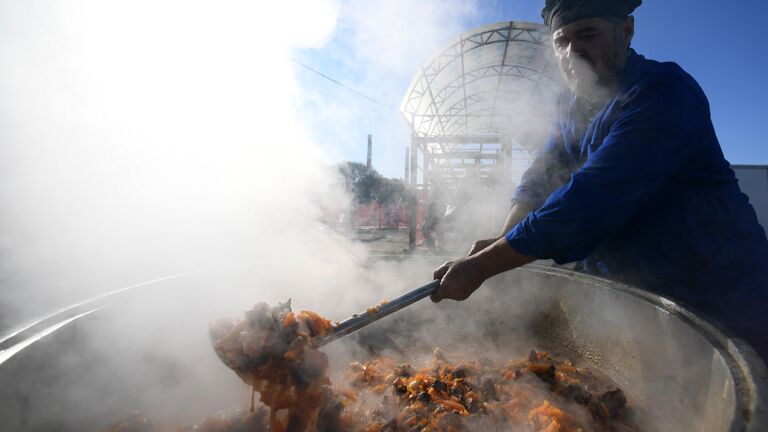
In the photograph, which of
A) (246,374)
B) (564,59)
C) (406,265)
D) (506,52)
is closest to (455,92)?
(506,52)

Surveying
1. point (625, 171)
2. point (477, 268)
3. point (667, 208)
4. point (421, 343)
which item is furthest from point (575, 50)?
point (421, 343)

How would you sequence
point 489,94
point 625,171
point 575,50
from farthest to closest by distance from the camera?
1. point 489,94
2. point 575,50
3. point 625,171

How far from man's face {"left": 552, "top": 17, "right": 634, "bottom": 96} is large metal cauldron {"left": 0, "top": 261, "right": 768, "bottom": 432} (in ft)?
3.87

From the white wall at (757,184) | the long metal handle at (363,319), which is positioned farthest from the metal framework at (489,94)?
the white wall at (757,184)

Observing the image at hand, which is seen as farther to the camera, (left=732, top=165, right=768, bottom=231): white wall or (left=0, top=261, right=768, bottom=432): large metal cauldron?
(left=732, top=165, right=768, bottom=231): white wall

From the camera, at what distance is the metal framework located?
25.1ft

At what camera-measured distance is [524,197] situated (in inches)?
104

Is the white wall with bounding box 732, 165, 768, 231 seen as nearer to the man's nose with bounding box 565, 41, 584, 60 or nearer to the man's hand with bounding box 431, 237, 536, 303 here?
the man's nose with bounding box 565, 41, 584, 60

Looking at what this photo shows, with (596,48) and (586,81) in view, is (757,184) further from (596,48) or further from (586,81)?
(596,48)

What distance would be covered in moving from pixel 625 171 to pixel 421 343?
2.04 metres

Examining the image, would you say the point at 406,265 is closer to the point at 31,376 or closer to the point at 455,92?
the point at 31,376

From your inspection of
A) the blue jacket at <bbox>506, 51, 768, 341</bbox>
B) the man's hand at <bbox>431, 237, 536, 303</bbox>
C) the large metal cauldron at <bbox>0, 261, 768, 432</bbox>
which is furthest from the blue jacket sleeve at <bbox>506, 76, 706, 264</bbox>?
the large metal cauldron at <bbox>0, 261, 768, 432</bbox>

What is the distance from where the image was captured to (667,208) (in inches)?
62.9

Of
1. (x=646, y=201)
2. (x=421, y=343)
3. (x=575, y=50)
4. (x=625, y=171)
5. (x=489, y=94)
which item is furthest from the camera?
(x=489, y=94)
